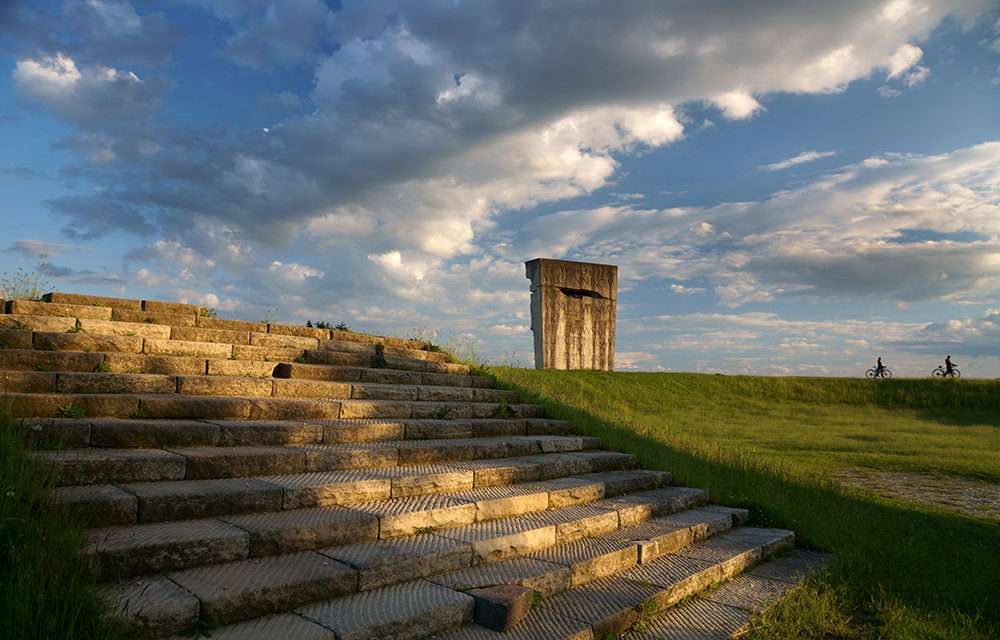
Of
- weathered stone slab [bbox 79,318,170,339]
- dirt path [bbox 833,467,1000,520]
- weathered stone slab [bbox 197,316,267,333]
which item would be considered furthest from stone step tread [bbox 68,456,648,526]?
dirt path [bbox 833,467,1000,520]

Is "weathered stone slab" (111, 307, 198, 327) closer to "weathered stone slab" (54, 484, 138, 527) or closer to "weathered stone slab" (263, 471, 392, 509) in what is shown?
"weathered stone slab" (263, 471, 392, 509)

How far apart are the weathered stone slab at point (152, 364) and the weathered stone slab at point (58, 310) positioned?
140cm

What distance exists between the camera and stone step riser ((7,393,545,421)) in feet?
14.2

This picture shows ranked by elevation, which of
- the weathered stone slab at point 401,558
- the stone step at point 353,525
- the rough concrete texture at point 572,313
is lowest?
the weathered stone slab at point 401,558

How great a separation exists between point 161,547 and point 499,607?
1726 millimetres

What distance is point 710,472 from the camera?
7.57 metres

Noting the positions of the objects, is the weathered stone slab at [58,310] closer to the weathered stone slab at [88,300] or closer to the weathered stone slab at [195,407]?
the weathered stone slab at [88,300]

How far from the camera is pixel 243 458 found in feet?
14.0

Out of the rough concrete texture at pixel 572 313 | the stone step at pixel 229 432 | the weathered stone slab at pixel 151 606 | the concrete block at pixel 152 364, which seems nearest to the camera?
the weathered stone slab at pixel 151 606

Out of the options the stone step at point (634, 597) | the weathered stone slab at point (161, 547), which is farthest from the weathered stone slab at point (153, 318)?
the stone step at point (634, 597)

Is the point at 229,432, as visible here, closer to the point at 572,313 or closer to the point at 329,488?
the point at 329,488

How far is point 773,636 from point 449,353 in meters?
6.31

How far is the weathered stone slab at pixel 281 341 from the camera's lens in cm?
718

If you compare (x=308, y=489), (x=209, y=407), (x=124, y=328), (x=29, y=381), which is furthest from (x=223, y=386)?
(x=308, y=489)
